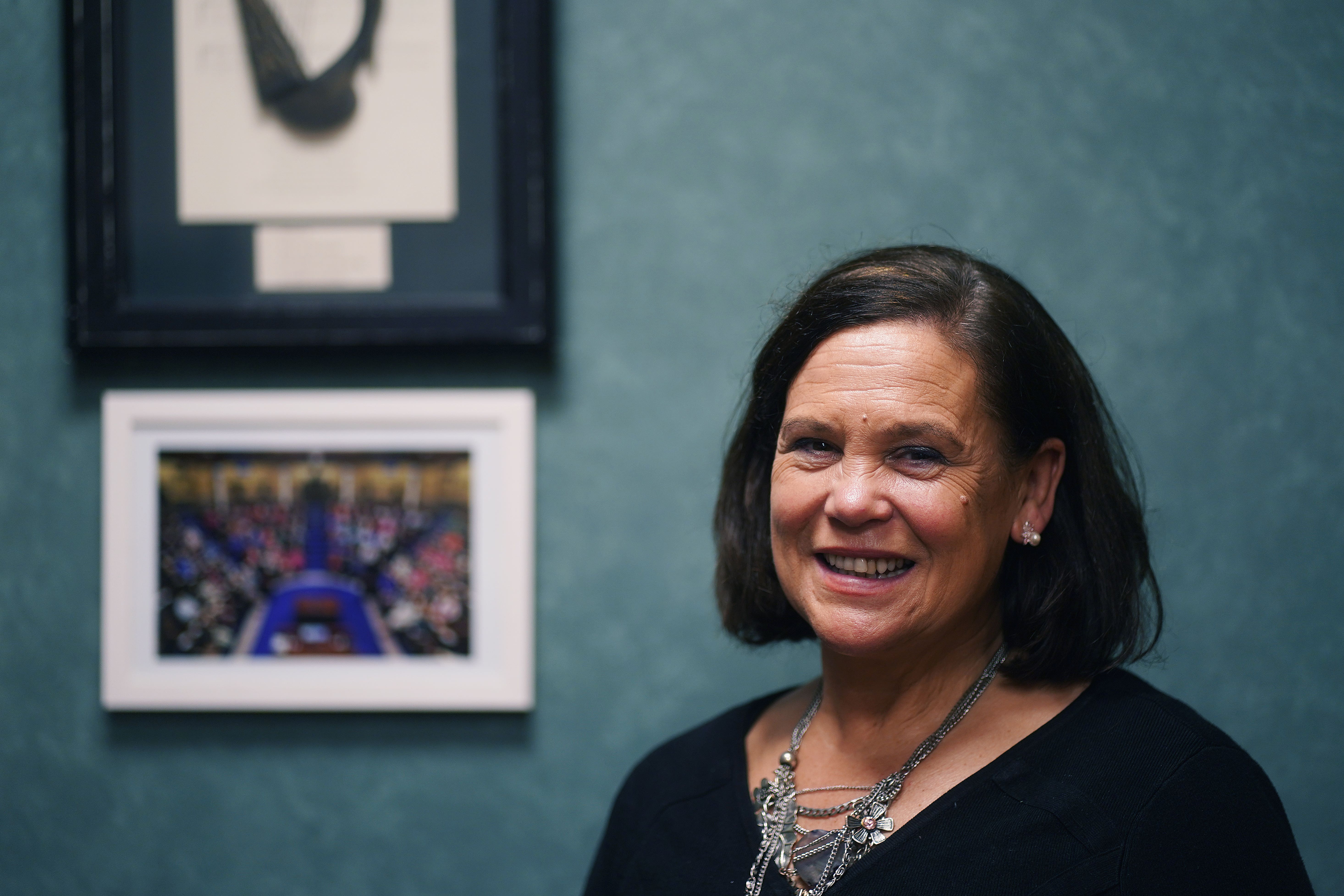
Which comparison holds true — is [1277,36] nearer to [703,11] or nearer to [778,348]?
[703,11]

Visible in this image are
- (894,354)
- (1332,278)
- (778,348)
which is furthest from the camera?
(1332,278)

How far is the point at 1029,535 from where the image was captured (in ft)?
3.05

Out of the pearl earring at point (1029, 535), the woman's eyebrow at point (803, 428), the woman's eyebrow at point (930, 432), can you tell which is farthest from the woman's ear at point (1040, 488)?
the woman's eyebrow at point (803, 428)

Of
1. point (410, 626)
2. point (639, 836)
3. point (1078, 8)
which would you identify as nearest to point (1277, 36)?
point (1078, 8)

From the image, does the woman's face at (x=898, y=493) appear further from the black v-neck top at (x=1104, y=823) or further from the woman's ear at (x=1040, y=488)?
the black v-neck top at (x=1104, y=823)

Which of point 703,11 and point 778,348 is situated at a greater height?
point 703,11

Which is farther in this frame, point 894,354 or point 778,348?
point 778,348

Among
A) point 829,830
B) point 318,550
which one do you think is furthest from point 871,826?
point 318,550

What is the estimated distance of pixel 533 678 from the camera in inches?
54.6

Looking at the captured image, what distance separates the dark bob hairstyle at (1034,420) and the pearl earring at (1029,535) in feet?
0.11

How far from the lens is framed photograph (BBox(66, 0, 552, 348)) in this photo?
4.43 feet

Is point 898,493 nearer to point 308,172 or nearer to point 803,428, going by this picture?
point 803,428

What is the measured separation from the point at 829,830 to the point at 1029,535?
0.36m

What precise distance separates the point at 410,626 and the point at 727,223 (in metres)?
A: 0.76
